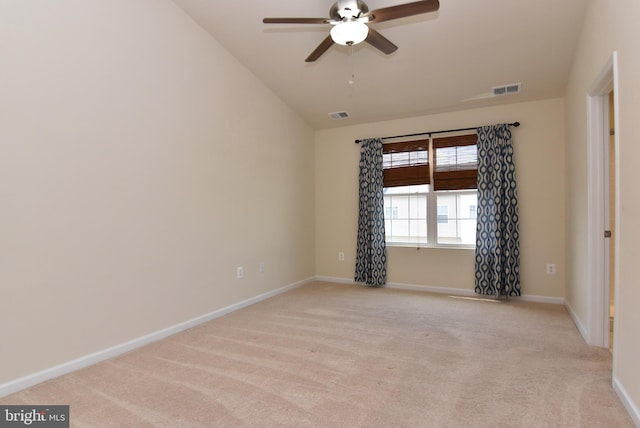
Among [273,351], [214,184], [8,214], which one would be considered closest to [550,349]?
[273,351]

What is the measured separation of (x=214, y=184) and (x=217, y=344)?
1674mm

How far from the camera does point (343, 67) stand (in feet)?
12.9

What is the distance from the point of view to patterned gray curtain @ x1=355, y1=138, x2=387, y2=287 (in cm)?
499

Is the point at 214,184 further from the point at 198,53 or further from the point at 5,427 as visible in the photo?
the point at 5,427

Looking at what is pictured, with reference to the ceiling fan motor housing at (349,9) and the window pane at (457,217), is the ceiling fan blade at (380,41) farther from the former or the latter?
the window pane at (457,217)

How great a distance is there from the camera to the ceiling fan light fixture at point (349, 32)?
2375mm

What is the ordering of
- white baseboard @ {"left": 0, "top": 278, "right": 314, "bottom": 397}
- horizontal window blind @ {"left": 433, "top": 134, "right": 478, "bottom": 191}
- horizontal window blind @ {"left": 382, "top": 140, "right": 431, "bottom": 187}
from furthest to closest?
horizontal window blind @ {"left": 382, "top": 140, "right": 431, "bottom": 187} < horizontal window blind @ {"left": 433, "top": 134, "right": 478, "bottom": 191} < white baseboard @ {"left": 0, "top": 278, "right": 314, "bottom": 397}

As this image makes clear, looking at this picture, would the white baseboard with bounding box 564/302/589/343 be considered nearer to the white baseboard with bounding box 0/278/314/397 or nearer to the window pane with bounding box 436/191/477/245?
the window pane with bounding box 436/191/477/245

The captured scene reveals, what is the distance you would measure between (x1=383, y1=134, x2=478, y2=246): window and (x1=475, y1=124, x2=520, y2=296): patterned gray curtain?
18 cm

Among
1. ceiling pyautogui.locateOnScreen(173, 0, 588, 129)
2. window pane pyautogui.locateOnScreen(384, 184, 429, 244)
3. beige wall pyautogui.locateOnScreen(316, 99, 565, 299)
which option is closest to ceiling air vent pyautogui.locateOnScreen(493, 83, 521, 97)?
ceiling pyautogui.locateOnScreen(173, 0, 588, 129)

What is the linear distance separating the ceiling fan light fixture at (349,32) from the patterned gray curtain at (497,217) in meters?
2.66

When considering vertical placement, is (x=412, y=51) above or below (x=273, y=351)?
above

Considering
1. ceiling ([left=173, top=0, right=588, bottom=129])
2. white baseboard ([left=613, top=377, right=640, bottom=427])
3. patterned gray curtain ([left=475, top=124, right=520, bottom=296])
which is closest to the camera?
white baseboard ([left=613, top=377, right=640, bottom=427])

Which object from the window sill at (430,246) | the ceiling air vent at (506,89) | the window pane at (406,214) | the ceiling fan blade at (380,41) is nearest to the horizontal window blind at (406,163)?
the window pane at (406,214)
